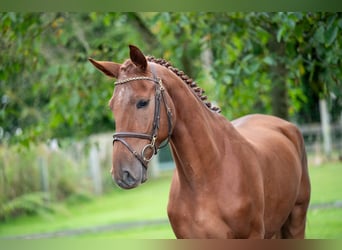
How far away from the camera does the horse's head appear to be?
2770mm

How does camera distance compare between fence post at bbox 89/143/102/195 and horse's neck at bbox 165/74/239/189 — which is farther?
fence post at bbox 89/143/102/195

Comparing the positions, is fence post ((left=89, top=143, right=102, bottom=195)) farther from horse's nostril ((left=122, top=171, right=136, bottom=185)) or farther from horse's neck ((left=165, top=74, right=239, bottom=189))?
horse's nostril ((left=122, top=171, right=136, bottom=185))

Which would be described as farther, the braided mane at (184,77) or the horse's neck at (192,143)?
the braided mane at (184,77)

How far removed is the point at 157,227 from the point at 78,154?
7.13 m

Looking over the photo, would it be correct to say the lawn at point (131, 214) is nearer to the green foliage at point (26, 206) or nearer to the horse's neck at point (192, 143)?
the green foliage at point (26, 206)

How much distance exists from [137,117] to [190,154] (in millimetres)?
512

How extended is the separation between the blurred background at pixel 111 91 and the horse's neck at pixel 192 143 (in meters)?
1.51

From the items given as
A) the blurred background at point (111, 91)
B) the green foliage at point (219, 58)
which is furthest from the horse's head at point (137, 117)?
the green foliage at point (219, 58)

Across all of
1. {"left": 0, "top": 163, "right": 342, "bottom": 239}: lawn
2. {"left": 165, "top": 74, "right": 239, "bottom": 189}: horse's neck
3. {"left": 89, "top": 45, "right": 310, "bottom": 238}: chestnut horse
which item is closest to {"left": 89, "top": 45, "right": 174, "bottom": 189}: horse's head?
{"left": 89, "top": 45, "right": 310, "bottom": 238}: chestnut horse

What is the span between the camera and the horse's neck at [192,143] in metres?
3.18

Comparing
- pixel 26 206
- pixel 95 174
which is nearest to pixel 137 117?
pixel 26 206

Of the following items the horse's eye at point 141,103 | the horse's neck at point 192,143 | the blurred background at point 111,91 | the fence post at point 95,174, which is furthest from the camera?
the fence post at point 95,174
